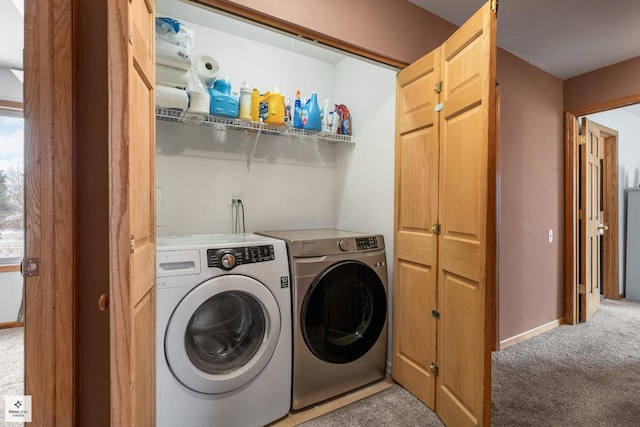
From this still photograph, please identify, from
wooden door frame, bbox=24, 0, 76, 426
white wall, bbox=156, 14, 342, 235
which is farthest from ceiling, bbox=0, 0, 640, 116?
wooden door frame, bbox=24, 0, 76, 426

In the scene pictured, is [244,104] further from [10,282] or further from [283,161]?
[10,282]

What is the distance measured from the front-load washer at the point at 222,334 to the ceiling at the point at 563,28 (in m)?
1.94

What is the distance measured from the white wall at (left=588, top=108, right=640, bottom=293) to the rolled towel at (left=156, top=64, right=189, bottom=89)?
4674 millimetres

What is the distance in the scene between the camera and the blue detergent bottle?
1856mm

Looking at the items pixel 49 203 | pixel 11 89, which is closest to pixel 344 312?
pixel 49 203

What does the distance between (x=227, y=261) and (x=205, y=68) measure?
1174mm

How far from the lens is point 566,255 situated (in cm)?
299

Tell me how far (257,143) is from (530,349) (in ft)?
9.16

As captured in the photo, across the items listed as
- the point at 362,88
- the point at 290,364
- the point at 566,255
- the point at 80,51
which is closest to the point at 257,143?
the point at 362,88

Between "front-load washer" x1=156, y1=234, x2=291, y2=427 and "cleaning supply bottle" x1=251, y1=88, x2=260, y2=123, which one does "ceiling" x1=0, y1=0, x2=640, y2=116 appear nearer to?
"cleaning supply bottle" x1=251, y1=88, x2=260, y2=123

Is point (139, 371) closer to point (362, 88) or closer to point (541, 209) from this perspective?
point (362, 88)

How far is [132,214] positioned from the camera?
88 centimetres

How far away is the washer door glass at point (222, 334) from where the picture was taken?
1.34 meters

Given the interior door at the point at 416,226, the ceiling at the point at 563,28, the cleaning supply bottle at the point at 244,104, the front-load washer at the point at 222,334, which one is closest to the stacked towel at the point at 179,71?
the cleaning supply bottle at the point at 244,104
